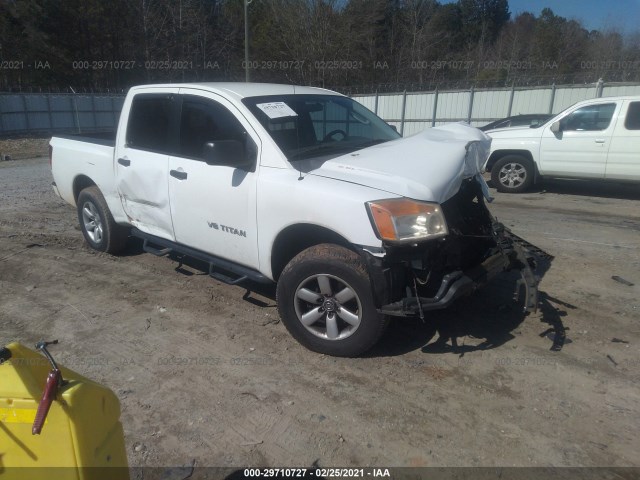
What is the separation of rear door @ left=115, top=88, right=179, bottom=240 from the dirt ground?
2.47 feet

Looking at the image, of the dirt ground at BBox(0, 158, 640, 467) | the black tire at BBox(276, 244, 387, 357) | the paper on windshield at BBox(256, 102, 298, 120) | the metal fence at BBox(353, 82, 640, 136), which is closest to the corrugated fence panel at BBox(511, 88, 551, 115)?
the metal fence at BBox(353, 82, 640, 136)

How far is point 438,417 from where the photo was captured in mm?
2824

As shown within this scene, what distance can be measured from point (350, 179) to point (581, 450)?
210cm

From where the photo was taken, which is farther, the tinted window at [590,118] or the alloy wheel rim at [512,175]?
the alloy wheel rim at [512,175]

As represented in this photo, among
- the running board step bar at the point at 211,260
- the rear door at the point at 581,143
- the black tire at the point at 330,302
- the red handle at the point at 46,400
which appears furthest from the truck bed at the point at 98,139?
the rear door at the point at 581,143

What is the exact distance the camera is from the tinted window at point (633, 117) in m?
8.55

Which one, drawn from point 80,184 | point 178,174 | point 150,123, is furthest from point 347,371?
point 80,184

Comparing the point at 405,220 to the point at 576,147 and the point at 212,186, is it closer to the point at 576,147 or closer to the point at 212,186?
the point at 212,186

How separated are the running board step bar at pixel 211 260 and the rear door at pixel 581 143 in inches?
290

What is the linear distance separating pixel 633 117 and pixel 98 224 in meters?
9.13

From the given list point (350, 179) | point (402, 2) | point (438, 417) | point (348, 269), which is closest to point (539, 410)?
point (438, 417)

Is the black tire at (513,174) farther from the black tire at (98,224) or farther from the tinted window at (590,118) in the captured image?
the black tire at (98,224)

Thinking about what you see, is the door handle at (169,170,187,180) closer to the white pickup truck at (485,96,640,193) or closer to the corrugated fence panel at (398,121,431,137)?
the white pickup truck at (485,96,640,193)

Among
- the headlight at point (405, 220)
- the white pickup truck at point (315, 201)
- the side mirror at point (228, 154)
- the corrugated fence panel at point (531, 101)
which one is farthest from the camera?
the corrugated fence panel at point (531, 101)
